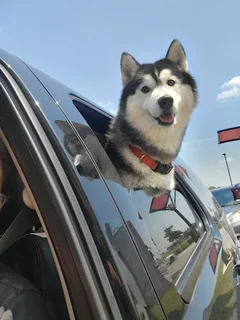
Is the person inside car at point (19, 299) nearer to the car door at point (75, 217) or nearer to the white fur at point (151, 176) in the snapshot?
the car door at point (75, 217)

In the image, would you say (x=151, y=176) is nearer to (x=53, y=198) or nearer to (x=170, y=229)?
(x=170, y=229)

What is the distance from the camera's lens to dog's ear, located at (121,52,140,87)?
346 cm

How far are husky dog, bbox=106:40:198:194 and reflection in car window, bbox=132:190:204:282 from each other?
241mm

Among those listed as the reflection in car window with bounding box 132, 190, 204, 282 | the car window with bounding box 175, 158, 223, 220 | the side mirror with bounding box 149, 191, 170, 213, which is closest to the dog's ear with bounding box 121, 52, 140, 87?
the car window with bounding box 175, 158, 223, 220

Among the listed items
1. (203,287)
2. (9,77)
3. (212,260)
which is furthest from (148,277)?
(212,260)

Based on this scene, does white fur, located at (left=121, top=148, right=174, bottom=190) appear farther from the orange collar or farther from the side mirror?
the side mirror

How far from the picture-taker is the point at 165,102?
3.02 metres

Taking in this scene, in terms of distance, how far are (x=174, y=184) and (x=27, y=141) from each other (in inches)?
73.5

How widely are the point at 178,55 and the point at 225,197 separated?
6.42m

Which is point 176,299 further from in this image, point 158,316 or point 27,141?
point 27,141

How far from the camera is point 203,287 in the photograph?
5.28 feet

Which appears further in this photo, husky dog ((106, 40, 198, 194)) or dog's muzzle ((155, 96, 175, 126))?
dog's muzzle ((155, 96, 175, 126))

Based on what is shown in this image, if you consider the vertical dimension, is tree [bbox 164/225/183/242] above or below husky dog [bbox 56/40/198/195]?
below

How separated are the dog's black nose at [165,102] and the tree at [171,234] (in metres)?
1.30
